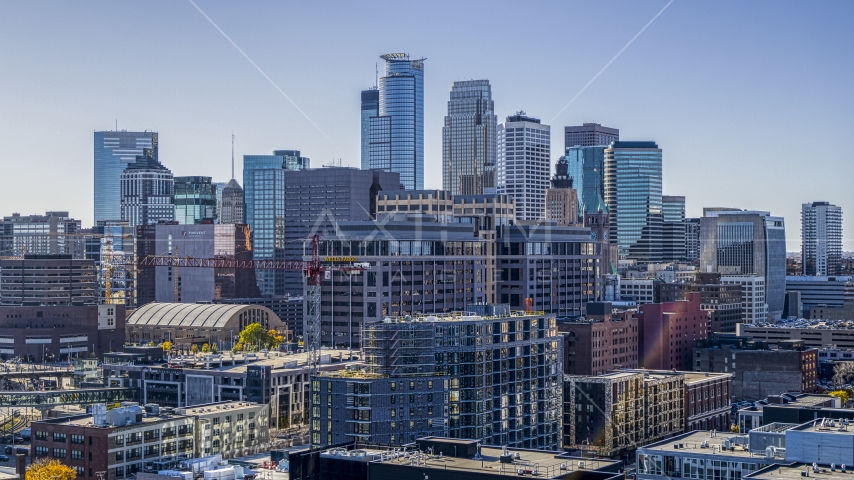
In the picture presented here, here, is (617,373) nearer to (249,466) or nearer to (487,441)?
(487,441)

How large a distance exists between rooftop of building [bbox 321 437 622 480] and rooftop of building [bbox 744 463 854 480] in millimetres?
9889

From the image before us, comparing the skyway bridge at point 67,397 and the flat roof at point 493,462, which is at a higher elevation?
the flat roof at point 493,462

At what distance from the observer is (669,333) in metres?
175

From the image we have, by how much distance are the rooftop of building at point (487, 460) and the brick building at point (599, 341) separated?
2723 inches

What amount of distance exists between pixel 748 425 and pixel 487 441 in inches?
1023

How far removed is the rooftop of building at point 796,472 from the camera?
70.0m

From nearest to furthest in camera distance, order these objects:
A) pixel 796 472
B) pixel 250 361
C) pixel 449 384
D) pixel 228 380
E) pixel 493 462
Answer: pixel 796 472 → pixel 493 462 → pixel 449 384 → pixel 228 380 → pixel 250 361

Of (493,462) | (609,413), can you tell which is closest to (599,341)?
(609,413)

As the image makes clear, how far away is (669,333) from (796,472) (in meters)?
104

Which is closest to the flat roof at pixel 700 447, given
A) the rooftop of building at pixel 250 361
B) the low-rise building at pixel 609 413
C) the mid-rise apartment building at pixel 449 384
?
the mid-rise apartment building at pixel 449 384

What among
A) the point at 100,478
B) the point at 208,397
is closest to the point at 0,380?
the point at 208,397

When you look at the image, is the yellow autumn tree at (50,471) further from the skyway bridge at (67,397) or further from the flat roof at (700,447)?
the flat roof at (700,447)

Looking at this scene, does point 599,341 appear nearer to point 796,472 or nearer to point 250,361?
point 250,361

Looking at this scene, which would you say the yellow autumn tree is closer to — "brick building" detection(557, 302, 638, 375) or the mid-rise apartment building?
the mid-rise apartment building
